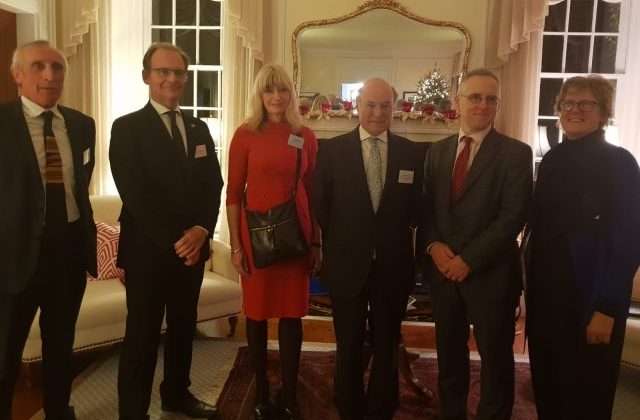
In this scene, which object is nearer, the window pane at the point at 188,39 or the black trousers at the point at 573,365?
the black trousers at the point at 573,365

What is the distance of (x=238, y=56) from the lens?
4348mm

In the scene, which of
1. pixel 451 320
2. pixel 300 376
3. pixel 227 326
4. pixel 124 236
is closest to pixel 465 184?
pixel 451 320

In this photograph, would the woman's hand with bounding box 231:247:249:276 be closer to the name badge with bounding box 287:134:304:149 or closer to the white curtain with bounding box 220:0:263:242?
the name badge with bounding box 287:134:304:149

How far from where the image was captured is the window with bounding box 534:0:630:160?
4.49m

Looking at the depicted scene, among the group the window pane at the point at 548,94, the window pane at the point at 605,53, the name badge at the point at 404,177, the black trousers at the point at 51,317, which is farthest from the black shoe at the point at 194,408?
the window pane at the point at 605,53

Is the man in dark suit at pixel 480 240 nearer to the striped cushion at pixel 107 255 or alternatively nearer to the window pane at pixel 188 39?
the striped cushion at pixel 107 255

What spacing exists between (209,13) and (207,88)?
2.25 feet

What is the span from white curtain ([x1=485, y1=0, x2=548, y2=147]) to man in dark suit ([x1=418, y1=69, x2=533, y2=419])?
2488 mm

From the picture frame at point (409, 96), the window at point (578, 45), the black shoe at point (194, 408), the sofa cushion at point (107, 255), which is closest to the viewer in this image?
the black shoe at point (194, 408)

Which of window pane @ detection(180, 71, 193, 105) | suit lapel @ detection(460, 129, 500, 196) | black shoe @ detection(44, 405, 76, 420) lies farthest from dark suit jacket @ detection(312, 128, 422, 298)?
window pane @ detection(180, 71, 193, 105)

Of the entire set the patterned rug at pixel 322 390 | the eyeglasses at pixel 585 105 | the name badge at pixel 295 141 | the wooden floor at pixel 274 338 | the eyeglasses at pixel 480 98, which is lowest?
the wooden floor at pixel 274 338

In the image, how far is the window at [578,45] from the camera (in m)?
4.49

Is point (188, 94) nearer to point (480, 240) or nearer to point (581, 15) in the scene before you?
point (581, 15)

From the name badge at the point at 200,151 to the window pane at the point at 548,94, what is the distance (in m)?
3.60
